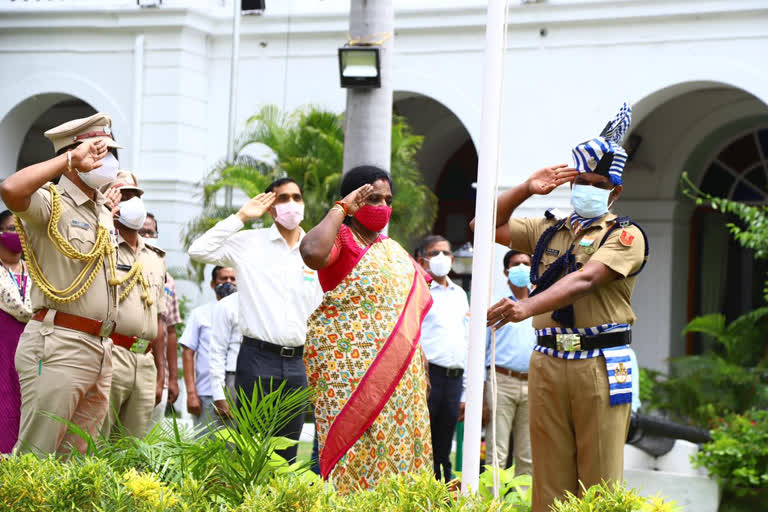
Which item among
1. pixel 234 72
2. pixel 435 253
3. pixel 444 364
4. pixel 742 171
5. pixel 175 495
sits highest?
pixel 234 72

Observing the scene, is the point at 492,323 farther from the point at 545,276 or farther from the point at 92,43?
the point at 92,43

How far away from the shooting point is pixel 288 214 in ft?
20.1

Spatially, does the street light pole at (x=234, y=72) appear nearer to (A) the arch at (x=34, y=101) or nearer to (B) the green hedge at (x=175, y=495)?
(A) the arch at (x=34, y=101)

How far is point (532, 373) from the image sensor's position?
4906 mm

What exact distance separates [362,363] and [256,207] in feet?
4.03

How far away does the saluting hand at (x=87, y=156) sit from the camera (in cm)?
450

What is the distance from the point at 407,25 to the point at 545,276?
973cm

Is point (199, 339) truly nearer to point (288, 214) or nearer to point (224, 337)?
point (224, 337)

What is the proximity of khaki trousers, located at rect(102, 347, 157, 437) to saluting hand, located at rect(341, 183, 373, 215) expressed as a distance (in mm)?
1469

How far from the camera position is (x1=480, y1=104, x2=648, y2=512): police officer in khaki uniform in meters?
4.67

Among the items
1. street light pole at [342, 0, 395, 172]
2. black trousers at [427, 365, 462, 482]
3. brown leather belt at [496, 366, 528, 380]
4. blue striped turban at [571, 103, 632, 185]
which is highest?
street light pole at [342, 0, 395, 172]

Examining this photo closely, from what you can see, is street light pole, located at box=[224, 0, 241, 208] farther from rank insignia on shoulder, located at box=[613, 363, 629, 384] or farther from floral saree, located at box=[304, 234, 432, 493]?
rank insignia on shoulder, located at box=[613, 363, 629, 384]

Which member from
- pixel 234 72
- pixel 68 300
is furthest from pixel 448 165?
pixel 68 300

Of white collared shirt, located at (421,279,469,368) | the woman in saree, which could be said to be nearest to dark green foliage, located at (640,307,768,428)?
white collared shirt, located at (421,279,469,368)
